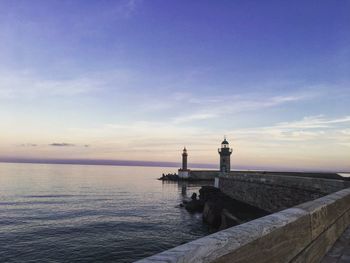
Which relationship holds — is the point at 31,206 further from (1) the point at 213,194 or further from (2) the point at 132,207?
(1) the point at 213,194

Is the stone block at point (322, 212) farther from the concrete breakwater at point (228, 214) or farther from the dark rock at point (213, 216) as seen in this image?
the dark rock at point (213, 216)

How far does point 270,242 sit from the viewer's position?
3209 millimetres

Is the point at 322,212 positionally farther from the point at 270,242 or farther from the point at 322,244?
the point at 270,242

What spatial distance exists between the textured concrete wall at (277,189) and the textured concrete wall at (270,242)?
40.9 feet

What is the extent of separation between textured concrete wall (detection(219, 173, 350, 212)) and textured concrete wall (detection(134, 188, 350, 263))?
12.5 metres

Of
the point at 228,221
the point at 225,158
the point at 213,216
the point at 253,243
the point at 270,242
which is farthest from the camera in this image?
the point at 225,158

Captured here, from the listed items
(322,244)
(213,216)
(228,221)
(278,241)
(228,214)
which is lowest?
(213,216)

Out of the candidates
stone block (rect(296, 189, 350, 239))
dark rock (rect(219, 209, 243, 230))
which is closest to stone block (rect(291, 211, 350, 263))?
stone block (rect(296, 189, 350, 239))

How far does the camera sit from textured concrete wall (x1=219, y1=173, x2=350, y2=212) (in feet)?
63.3

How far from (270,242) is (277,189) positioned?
24.1 meters

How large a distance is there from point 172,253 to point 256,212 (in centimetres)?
2803

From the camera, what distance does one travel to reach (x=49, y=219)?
29562mm

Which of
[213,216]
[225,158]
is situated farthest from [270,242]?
[225,158]

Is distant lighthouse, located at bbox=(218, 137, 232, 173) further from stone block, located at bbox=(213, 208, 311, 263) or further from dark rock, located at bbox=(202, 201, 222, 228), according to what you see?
stone block, located at bbox=(213, 208, 311, 263)
